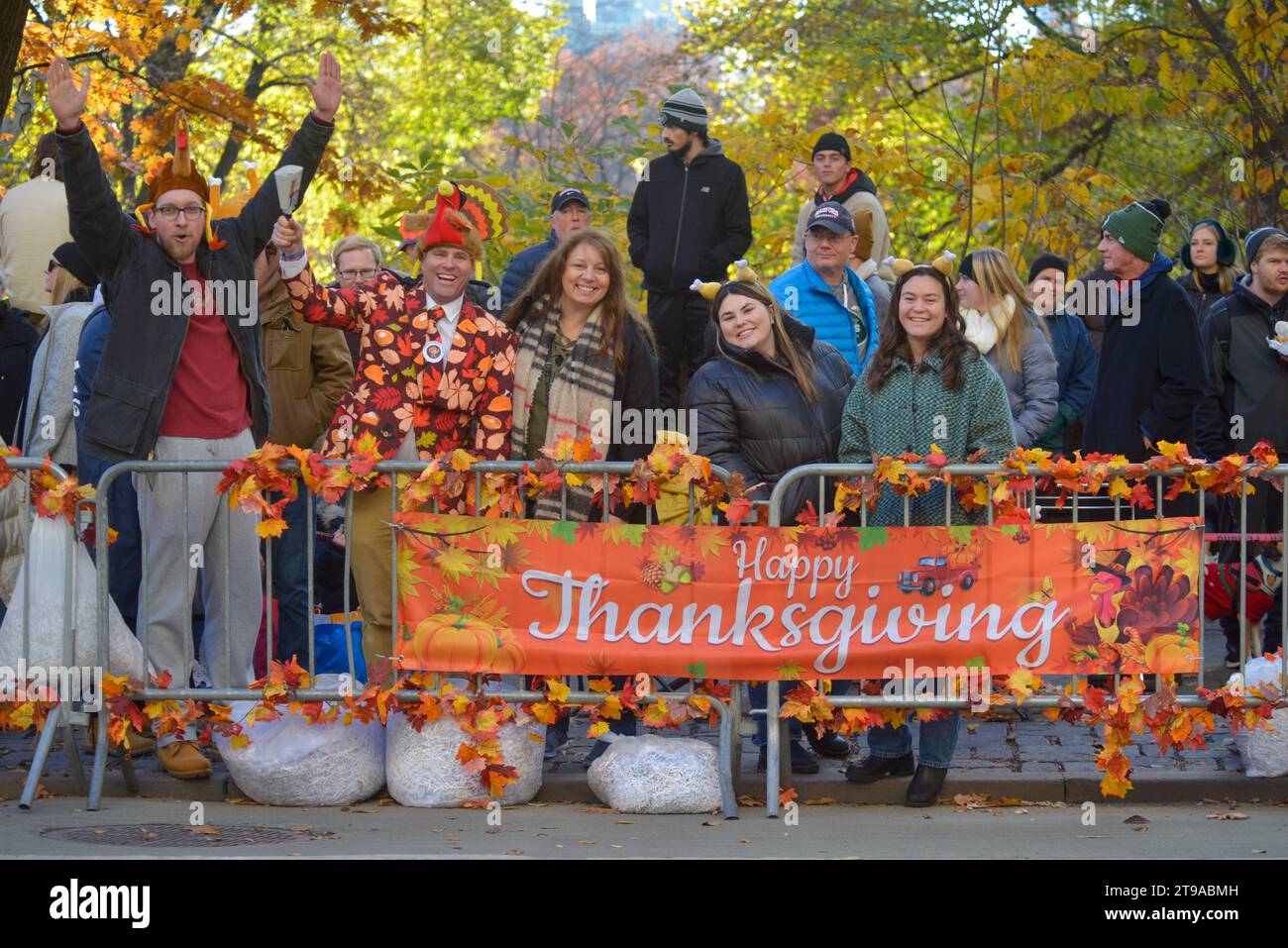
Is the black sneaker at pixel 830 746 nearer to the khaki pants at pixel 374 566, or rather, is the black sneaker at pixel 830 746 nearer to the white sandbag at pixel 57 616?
the khaki pants at pixel 374 566

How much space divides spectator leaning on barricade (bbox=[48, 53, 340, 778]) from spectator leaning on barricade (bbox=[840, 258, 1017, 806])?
2678mm

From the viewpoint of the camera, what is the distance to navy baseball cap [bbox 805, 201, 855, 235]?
1012 cm

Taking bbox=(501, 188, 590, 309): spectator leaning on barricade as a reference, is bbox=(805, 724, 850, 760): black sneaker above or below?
below

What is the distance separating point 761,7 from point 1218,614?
15.8 m

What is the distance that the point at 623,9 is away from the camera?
209 ft

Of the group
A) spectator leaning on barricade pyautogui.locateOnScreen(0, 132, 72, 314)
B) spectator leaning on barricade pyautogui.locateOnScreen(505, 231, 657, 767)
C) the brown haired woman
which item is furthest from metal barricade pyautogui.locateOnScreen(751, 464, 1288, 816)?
spectator leaning on barricade pyautogui.locateOnScreen(0, 132, 72, 314)

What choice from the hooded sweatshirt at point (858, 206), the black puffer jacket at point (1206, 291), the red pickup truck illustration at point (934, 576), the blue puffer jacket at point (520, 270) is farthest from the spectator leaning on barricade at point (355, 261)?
the black puffer jacket at point (1206, 291)

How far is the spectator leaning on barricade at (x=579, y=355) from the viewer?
28.7ft

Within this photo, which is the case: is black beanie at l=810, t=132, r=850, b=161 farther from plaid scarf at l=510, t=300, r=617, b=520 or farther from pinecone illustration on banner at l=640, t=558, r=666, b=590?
pinecone illustration on banner at l=640, t=558, r=666, b=590

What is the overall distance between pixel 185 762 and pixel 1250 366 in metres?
6.10

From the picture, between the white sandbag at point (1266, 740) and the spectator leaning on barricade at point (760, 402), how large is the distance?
6.05 ft

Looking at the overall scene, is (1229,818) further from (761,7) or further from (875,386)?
(761,7)

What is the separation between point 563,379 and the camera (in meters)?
8.79

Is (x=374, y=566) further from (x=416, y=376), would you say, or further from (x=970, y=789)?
(x=970, y=789)
